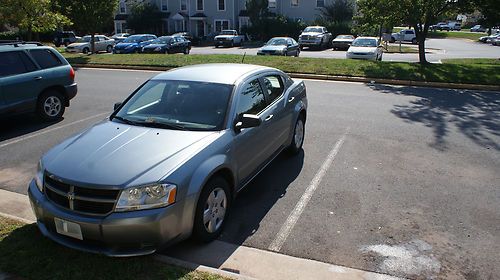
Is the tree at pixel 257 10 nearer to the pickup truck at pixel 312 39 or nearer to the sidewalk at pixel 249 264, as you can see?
the pickup truck at pixel 312 39

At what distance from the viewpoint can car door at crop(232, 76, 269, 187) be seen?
185 inches

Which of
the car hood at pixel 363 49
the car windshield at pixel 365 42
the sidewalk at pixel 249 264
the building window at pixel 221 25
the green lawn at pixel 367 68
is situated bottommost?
the sidewalk at pixel 249 264

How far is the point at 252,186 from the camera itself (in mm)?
5730

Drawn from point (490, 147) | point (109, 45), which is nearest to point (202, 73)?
point (490, 147)

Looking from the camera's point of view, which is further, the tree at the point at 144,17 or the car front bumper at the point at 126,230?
the tree at the point at 144,17

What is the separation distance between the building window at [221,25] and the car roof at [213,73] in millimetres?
46306

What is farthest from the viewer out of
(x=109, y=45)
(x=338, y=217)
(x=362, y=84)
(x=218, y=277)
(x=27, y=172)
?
(x=109, y=45)

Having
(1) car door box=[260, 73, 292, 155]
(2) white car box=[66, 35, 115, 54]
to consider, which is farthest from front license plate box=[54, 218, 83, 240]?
(2) white car box=[66, 35, 115, 54]

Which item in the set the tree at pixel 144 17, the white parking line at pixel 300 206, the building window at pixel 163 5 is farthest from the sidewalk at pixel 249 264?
the building window at pixel 163 5

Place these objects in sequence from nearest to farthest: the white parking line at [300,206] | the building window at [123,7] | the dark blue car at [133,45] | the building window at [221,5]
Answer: the white parking line at [300,206]
the dark blue car at [133,45]
the building window at [221,5]
the building window at [123,7]

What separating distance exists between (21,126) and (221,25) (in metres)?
43.9

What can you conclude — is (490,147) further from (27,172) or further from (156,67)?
(156,67)

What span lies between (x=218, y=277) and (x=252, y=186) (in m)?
Result: 2.30

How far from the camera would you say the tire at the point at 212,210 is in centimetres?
399
